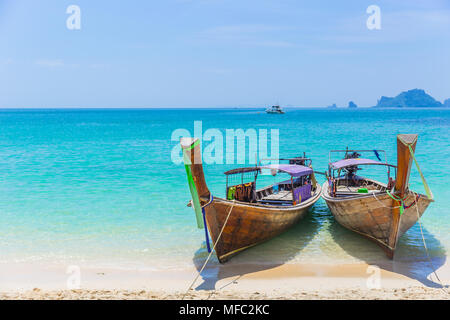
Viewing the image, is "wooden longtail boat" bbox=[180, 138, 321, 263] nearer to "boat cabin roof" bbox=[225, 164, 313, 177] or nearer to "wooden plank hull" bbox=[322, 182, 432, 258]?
"boat cabin roof" bbox=[225, 164, 313, 177]

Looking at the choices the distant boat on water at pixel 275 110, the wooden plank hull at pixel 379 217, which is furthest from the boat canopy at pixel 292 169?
the distant boat on water at pixel 275 110

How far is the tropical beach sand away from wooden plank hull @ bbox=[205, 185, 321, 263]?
597mm

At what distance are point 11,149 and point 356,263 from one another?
3373 centimetres

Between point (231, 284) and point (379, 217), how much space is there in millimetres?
4093

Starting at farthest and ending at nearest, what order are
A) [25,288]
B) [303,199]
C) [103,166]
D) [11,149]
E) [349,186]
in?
[11,149]
[103,166]
[349,186]
[303,199]
[25,288]

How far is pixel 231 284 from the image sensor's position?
8172 mm

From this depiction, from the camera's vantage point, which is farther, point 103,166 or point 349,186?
point 103,166

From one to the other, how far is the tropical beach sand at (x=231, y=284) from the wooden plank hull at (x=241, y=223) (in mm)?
597

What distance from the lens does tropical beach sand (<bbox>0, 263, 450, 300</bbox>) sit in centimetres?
712

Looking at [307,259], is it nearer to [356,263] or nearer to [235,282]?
[356,263]

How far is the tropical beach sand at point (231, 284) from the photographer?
23.4ft

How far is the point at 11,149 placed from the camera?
112 feet

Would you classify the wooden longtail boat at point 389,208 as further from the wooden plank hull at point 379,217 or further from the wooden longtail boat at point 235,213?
the wooden longtail boat at point 235,213
